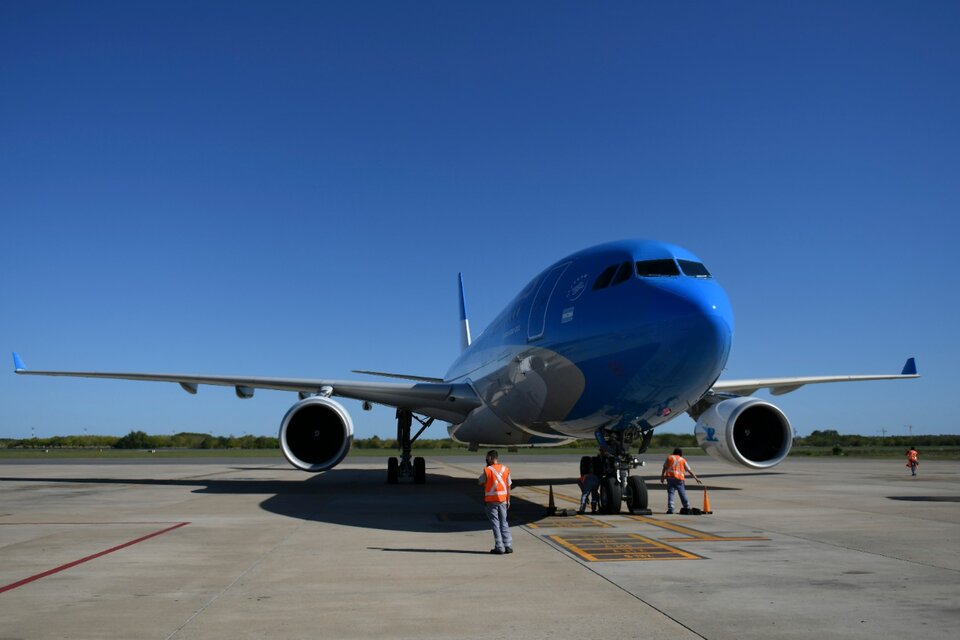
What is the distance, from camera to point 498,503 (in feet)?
28.4

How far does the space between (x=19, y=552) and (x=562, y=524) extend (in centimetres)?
673

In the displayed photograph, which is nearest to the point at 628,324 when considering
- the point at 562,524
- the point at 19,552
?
the point at 562,524

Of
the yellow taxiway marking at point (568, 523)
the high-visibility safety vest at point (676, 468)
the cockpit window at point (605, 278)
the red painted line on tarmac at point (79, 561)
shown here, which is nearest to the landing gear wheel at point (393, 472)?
the yellow taxiway marking at point (568, 523)

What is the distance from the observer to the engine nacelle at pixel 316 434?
14414 millimetres

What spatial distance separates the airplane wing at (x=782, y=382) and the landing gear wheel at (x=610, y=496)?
19.3 ft

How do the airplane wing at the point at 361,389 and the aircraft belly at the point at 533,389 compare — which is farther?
the airplane wing at the point at 361,389

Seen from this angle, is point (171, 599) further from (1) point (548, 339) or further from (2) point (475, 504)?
(2) point (475, 504)

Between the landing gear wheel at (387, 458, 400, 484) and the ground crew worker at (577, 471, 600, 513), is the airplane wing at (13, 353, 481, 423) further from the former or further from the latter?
the ground crew worker at (577, 471, 600, 513)

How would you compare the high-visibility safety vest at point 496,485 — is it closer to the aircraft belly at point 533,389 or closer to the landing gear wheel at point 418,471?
the aircraft belly at point 533,389

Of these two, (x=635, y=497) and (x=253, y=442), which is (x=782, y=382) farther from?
(x=253, y=442)

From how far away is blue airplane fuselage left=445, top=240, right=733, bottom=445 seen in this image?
948cm

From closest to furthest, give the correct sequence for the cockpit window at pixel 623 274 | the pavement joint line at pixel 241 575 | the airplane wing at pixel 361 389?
1. the pavement joint line at pixel 241 575
2. the cockpit window at pixel 623 274
3. the airplane wing at pixel 361 389

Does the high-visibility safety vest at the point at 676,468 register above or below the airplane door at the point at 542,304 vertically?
below

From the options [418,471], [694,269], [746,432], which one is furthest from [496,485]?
[418,471]
